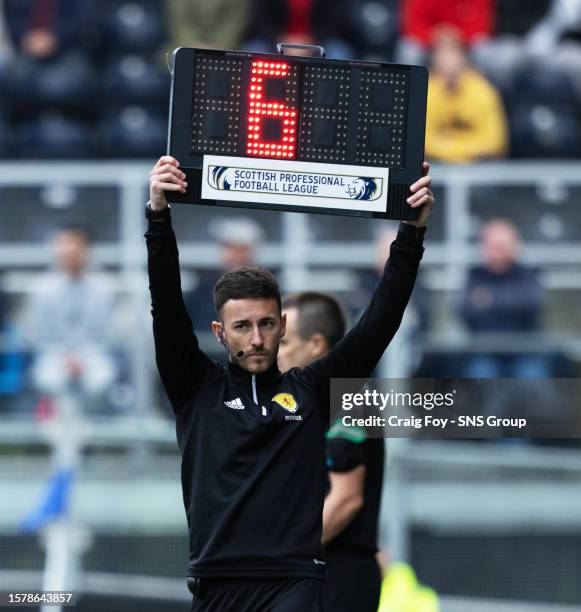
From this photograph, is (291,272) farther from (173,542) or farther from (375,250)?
(173,542)

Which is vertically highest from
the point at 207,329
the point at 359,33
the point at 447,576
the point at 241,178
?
the point at 359,33

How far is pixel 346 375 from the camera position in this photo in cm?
443

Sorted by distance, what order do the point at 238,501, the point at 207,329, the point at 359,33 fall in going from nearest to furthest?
the point at 238,501
the point at 207,329
the point at 359,33

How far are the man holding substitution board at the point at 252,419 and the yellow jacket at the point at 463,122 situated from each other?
6.55 meters

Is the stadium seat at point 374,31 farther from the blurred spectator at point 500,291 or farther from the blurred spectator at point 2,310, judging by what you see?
the blurred spectator at point 2,310

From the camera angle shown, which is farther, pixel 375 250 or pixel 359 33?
pixel 359 33

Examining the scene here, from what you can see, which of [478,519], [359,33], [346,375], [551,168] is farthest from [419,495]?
[359,33]

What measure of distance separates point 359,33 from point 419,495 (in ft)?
17.1

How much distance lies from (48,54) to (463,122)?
370 centimetres

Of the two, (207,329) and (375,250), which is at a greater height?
(375,250)

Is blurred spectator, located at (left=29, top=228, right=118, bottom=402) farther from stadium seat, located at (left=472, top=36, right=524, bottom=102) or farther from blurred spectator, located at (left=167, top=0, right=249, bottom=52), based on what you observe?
stadium seat, located at (left=472, top=36, right=524, bottom=102)

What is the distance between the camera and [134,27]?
1227 cm

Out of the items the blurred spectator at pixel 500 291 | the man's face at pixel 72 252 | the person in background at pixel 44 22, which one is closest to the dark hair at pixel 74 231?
the man's face at pixel 72 252

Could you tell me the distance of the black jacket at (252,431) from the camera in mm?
4180
